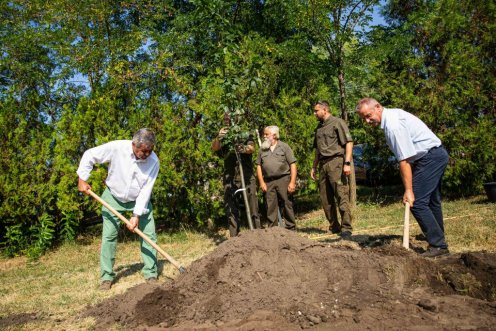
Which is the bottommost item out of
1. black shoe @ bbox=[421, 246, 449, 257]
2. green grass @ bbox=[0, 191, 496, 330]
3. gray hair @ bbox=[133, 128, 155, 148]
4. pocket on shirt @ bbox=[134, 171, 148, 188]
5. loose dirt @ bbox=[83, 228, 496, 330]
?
green grass @ bbox=[0, 191, 496, 330]

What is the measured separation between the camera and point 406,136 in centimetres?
436

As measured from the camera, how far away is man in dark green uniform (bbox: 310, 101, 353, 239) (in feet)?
19.9

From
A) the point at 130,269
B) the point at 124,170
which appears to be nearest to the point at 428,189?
the point at 124,170

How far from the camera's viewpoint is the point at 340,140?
20.2ft

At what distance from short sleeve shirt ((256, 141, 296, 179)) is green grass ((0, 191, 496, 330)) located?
114 centimetres

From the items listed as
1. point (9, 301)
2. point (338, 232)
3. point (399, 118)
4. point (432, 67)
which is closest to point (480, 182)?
point (432, 67)

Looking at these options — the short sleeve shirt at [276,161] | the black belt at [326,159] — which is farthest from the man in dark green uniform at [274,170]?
the black belt at [326,159]

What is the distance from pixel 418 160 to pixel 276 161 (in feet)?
7.95

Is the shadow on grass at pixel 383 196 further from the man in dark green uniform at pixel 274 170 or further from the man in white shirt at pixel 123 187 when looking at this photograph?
the man in white shirt at pixel 123 187

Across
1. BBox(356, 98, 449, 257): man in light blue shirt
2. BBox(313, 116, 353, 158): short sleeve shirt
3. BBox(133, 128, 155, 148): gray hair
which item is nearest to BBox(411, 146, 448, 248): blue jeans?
BBox(356, 98, 449, 257): man in light blue shirt

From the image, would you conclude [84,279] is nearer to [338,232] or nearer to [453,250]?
[338,232]

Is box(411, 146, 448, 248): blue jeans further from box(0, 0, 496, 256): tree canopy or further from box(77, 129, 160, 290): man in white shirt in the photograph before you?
box(0, 0, 496, 256): tree canopy

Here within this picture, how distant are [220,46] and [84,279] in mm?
3720

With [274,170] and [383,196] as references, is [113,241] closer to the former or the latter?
[274,170]
